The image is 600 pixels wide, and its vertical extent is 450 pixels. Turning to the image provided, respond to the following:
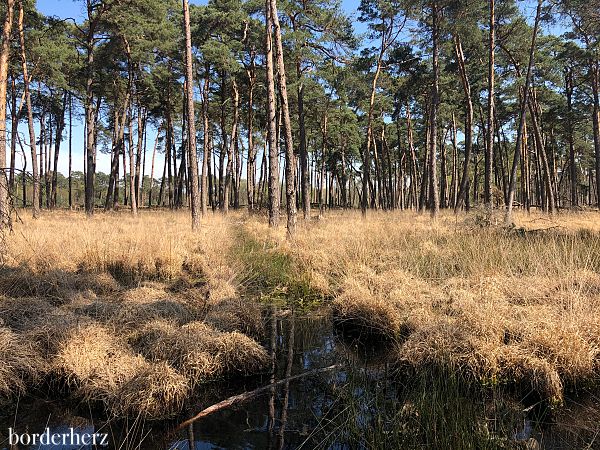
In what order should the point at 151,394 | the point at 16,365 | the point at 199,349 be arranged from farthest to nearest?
the point at 199,349, the point at 16,365, the point at 151,394

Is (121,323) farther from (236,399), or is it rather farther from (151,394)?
Answer: (236,399)

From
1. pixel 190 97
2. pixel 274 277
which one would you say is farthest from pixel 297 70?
pixel 274 277

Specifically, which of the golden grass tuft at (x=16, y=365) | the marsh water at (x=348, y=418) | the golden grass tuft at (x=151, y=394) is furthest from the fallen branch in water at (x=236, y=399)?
the golden grass tuft at (x=16, y=365)

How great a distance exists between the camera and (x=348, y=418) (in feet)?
9.93

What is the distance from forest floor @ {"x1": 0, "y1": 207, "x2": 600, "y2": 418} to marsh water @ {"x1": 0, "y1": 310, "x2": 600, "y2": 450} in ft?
0.61

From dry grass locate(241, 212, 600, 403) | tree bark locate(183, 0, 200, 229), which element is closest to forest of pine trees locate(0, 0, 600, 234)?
tree bark locate(183, 0, 200, 229)

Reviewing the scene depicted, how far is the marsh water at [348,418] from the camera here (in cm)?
286

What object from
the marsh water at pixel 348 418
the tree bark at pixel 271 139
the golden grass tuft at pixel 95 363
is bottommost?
the marsh water at pixel 348 418

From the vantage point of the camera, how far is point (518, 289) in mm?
5340

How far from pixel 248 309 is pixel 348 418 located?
105 inches

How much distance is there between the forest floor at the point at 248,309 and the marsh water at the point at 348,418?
186 mm

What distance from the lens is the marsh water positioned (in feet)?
9.38

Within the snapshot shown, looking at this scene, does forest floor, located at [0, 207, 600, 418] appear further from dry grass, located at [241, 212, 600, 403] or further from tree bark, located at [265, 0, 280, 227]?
tree bark, located at [265, 0, 280, 227]

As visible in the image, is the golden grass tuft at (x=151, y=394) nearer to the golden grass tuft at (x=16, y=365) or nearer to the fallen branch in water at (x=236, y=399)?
the fallen branch in water at (x=236, y=399)
